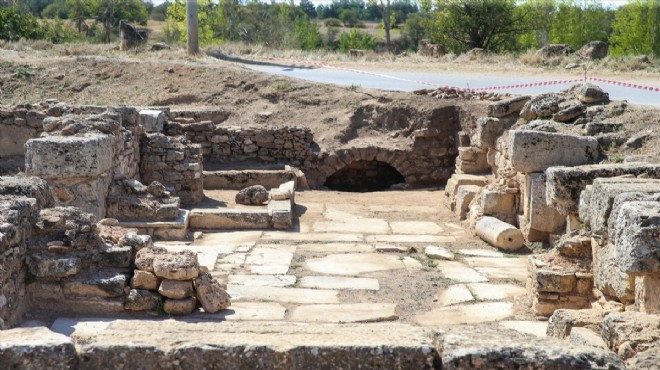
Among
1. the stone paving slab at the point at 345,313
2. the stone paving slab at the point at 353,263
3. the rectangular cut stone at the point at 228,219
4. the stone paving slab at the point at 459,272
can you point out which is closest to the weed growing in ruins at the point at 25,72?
the rectangular cut stone at the point at 228,219

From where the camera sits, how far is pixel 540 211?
9719mm

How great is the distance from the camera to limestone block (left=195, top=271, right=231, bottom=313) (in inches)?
265

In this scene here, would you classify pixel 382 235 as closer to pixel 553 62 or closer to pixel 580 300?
pixel 580 300

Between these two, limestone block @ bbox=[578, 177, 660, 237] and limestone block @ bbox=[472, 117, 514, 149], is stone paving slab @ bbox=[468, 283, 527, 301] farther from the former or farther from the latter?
limestone block @ bbox=[472, 117, 514, 149]

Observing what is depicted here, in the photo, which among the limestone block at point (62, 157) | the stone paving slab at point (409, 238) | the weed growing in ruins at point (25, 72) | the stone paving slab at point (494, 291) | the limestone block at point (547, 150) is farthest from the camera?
the weed growing in ruins at point (25, 72)

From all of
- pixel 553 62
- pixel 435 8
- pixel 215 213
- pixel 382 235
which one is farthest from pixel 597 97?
pixel 435 8

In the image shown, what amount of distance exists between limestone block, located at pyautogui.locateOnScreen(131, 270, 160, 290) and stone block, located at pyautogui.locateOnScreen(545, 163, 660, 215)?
372cm

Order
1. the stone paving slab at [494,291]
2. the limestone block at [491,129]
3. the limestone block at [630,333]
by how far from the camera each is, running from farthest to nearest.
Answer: the limestone block at [491,129] → the stone paving slab at [494,291] → the limestone block at [630,333]

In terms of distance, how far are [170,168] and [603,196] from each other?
770 cm

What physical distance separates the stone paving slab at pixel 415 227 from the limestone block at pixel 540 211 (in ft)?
5.20

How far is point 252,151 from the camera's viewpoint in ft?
51.5

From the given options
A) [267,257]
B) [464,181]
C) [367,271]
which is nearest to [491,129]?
[464,181]

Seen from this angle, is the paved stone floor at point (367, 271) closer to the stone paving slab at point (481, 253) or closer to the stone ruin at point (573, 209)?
the stone paving slab at point (481, 253)

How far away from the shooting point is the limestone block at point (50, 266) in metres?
6.31
